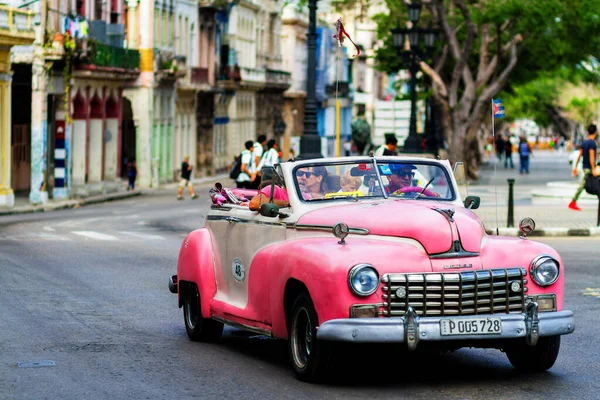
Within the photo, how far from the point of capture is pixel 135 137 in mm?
63156

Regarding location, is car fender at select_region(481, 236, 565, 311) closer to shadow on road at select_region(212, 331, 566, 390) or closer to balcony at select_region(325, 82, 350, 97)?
shadow on road at select_region(212, 331, 566, 390)

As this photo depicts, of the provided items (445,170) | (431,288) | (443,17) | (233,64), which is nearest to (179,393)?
(431,288)

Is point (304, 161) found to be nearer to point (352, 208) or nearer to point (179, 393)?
point (352, 208)

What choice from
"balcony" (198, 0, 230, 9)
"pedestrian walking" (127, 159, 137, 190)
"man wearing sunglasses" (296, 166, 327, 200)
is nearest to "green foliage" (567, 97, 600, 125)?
"balcony" (198, 0, 230, 9)

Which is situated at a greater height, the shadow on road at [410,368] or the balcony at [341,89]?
the balcony at [341,89]

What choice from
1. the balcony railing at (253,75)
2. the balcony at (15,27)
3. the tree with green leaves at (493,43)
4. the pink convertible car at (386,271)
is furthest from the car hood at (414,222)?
the balcony railing at (253,75)

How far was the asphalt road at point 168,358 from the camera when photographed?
10.0m

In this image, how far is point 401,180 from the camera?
453 inches

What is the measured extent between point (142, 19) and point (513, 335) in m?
→ 51.8

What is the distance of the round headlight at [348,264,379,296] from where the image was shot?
32.1ft

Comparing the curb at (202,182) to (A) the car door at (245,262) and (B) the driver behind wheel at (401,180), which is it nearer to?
(A) the car door at (245,262)

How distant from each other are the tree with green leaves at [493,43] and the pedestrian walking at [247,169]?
1440 cm

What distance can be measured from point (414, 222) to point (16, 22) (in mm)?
33455

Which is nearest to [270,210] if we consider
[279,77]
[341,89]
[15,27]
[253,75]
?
[15,27]
